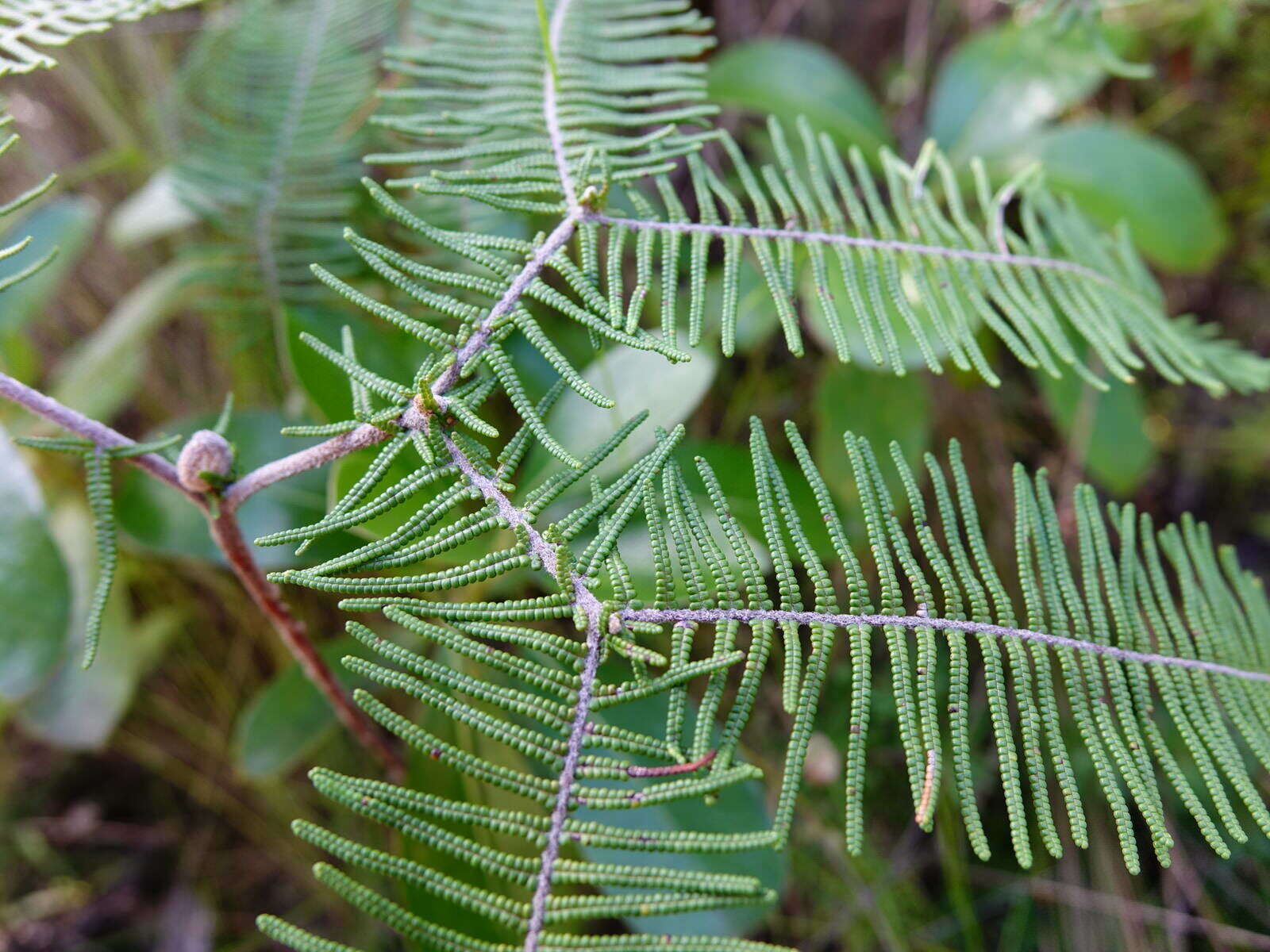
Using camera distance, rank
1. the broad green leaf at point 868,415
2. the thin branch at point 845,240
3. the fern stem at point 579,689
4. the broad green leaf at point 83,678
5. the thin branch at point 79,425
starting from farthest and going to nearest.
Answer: the broad green leaf at point 868,415 < the broad green leaf at point 83,678 < the thin branch at point 845,240 < the thin branch at point 79,425 < the fern stem at point 579,689

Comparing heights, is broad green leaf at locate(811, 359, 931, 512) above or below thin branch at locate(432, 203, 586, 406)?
below

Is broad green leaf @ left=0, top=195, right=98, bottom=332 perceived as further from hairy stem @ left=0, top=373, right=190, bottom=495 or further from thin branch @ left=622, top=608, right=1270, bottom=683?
thin branch @ left=622, top=608, right=1270, bottom=683

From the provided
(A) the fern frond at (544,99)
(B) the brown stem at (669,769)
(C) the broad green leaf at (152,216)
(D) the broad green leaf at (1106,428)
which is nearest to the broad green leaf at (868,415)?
(D) the broad green leaf at (1106,428)

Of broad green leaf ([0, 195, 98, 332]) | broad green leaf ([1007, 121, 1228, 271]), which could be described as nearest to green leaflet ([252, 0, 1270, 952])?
broad green leaf ([1007, 121, 1228, 271])

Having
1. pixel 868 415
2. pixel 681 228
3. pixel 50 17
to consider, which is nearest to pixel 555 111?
pixel 681 228

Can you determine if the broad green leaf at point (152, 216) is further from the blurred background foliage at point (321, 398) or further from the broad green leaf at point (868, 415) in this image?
the broad green leaf at point (868, 415)

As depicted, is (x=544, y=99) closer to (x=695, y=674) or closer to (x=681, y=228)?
(x=681, y=228)

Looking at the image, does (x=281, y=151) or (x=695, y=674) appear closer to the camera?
(x=695, y=674)
